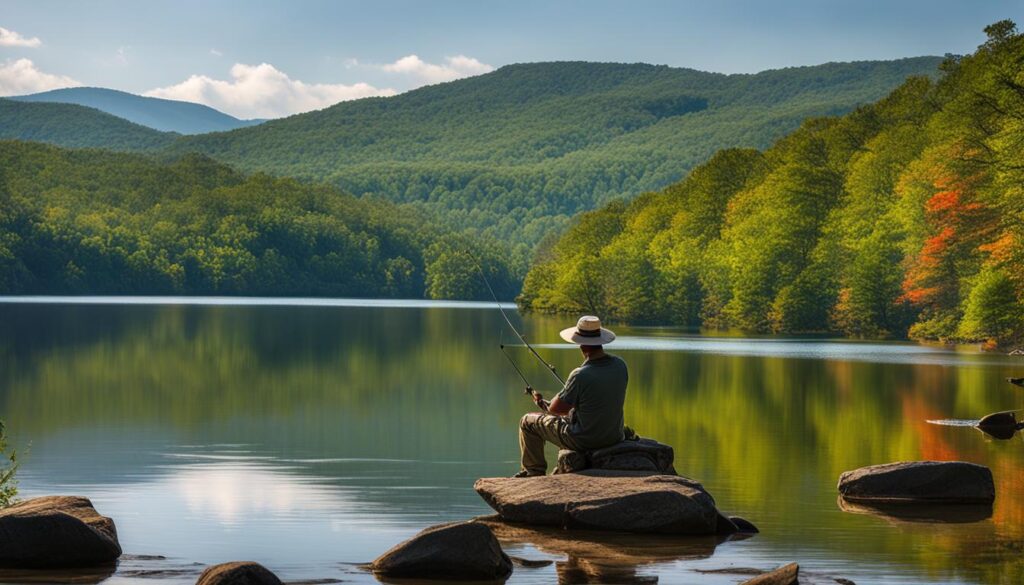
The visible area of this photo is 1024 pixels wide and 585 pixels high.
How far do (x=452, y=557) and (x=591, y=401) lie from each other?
12.2ft

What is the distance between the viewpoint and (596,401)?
1559 cm

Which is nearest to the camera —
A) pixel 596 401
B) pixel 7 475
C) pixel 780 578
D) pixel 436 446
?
pixel 780 578

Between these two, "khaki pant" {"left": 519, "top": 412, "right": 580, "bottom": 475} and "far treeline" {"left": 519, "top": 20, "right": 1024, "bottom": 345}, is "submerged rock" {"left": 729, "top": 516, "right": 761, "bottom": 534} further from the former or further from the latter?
"far treeline" {"left": 519, "top": 20, "right": 1024, "bottom": 345}

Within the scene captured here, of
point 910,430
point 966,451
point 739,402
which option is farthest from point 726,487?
point 739,402

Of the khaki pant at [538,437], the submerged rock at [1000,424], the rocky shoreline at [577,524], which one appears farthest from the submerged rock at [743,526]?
the submerged rock at [1000,424]

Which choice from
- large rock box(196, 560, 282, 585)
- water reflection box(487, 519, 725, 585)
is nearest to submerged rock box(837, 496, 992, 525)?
water reflection box(487, 519, 725, 585)

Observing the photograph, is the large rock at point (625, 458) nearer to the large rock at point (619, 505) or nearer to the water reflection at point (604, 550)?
the large rock at point (619, 505)

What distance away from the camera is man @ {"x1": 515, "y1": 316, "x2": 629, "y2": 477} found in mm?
15555

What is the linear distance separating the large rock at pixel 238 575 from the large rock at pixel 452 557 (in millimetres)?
1513

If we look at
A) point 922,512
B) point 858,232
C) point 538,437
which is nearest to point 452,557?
point 538,437

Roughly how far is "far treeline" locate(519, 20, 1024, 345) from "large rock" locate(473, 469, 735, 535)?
36.7 m

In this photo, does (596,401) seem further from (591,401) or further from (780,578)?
(780,578)

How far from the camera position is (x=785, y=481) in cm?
1923

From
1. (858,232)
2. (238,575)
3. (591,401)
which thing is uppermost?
(858,232)
